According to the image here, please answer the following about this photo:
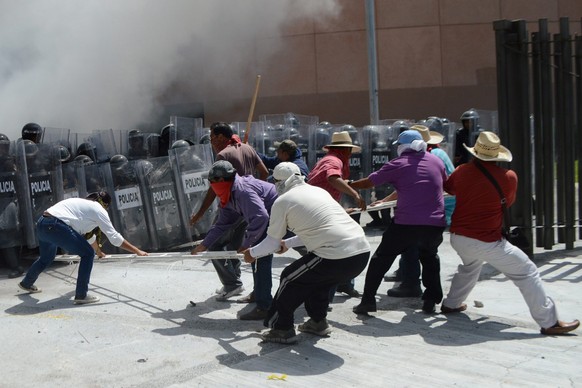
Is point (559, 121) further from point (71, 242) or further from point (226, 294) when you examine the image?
point (71, 242)

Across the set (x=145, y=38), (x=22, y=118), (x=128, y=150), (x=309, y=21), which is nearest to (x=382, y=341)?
(x=128, y=150)

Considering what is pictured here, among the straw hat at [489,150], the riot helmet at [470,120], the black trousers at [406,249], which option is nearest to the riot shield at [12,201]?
the black trousers at [406,249]

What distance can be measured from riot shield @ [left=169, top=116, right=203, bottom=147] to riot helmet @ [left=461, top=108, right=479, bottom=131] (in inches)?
146

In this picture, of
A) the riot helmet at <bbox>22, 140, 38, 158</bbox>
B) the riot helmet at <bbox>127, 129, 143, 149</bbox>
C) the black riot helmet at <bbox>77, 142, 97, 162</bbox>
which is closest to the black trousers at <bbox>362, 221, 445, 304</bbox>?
the riot helmet at <bbox>22, 140, 38, 158</bbox>

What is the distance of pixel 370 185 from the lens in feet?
19.4

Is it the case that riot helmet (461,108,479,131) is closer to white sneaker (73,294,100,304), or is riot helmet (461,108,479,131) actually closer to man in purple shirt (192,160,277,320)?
man in purple shirt (192,160,277,320)

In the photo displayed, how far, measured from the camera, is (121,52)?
55.2ft

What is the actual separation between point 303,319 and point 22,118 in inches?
437

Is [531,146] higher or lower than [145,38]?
lower

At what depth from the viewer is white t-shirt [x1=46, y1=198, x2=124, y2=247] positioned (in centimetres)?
630

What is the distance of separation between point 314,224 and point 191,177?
14.9ft

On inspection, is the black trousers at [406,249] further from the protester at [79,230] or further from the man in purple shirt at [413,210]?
the protester at [79,230]

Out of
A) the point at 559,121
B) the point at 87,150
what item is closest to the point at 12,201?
the point at 87,150

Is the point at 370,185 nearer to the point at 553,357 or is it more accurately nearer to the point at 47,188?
the point at 553,357
